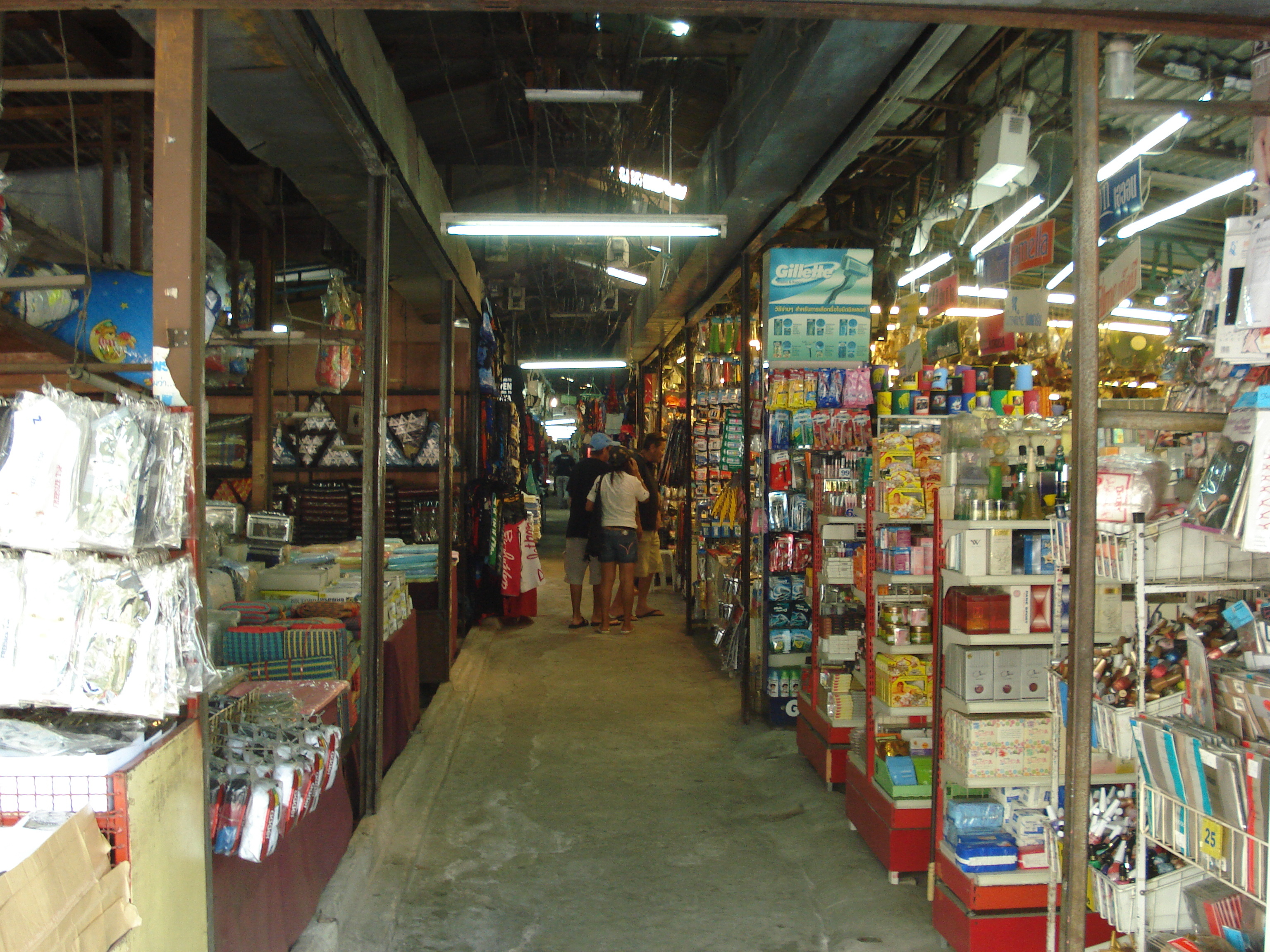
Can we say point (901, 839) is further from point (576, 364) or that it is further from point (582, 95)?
point (576, 364)

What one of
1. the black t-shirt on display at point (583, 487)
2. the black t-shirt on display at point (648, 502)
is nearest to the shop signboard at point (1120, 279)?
the black t-shirt on display at point (583, 487)

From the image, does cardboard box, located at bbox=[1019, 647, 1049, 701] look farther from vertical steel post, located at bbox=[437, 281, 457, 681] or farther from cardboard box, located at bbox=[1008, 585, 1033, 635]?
vertical steel post, located at bbox=[437, 281, 457, 681]

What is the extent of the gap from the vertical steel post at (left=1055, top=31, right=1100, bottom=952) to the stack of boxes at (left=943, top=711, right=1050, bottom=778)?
0.83 metres

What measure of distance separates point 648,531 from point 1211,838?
716cm

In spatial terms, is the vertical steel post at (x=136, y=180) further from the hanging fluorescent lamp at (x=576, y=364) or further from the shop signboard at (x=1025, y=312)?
the hanging fluorescent lamp at (x=576, y=364)

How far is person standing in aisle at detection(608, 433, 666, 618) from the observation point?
8.86 m

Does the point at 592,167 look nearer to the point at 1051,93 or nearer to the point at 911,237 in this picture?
the point at 911,237

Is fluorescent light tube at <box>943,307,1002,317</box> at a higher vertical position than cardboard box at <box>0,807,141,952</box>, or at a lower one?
higher

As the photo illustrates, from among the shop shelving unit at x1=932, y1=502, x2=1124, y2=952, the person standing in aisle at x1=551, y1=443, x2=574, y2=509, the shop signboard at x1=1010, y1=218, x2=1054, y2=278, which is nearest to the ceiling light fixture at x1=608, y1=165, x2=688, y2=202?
the shop signboard at x1=1010, y1=218, x2=1054, y2=278

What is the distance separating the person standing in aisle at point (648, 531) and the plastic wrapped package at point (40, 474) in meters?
6.80

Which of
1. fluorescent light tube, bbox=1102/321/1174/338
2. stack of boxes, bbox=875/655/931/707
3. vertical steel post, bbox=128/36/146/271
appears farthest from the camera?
Answer: fluorescent light tube, bbox=1102/321/1174/338

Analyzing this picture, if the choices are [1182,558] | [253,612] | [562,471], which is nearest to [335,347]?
[253,612]

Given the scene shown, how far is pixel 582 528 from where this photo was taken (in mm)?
8539

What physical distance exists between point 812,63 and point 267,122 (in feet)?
7.16
